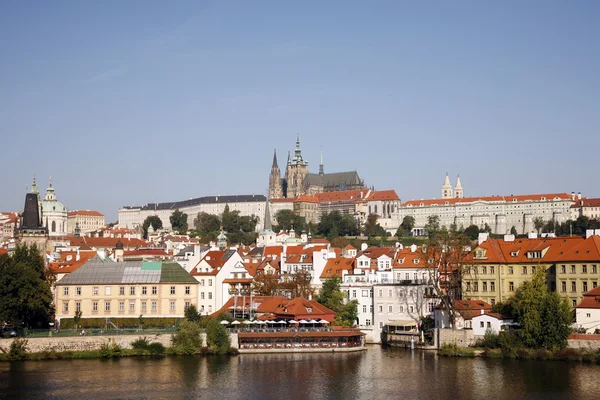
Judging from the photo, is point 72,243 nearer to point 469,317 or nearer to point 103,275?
point 103,275

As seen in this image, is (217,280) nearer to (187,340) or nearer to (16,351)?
(187,340)

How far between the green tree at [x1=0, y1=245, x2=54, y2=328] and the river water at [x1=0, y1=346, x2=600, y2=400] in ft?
21.0

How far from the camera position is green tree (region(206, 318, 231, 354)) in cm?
5659

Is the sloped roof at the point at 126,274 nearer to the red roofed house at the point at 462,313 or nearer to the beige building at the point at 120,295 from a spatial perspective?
the beige building at the point at 120,295

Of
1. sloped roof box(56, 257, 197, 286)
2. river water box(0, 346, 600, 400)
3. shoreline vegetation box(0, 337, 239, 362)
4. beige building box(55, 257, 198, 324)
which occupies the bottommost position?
river water box(0, 346, 600, 400)

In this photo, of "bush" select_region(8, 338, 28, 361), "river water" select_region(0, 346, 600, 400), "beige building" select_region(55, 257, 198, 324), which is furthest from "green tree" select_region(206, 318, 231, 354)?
"bush" select_region(8, 338, 28, 361)

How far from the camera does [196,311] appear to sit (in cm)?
6556

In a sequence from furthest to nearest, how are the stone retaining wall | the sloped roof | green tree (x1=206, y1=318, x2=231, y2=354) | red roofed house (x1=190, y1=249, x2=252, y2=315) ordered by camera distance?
1. red roofed house (x1=190, y1=249, x2=252, y2=315)
2. the sloped roof
3. green tree (x1=206, y1=318, x2=231, y2=354)
4. the stone retaining wall

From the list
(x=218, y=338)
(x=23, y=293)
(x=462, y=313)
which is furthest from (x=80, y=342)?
(x=462, y=313)

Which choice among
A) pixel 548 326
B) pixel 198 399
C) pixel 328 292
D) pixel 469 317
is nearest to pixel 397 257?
pixel 328 292

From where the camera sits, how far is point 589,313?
181 feet

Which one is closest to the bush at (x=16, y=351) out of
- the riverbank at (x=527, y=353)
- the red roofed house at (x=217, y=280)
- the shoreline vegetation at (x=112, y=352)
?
the shoreline vegetation at (x=112, y=352)

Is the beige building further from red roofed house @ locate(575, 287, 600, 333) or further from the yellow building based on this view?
red roofed house @ locate(575, 287, 600, 333)

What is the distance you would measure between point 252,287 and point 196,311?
5491 mm
